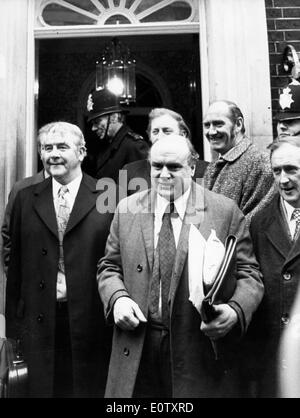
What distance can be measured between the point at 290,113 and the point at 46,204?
188cm

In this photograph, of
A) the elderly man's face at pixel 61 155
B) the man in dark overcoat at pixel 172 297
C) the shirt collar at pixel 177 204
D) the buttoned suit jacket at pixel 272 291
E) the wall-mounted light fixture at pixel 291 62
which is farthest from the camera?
the wall-mounted light fixture at pixel 291 62

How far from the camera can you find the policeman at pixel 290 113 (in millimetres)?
3955

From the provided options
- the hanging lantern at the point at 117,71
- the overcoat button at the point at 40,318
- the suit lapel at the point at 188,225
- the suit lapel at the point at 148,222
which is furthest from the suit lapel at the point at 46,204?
the hanging lantern at the point at 117,71

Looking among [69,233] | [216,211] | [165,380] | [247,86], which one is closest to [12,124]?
[69,233]

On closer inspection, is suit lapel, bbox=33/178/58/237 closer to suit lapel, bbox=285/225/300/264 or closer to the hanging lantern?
suit lapel, bbox=285/225/300/264

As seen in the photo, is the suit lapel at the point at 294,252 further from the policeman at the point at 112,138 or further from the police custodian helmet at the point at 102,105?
the police custodian helmet at the point at 102,105

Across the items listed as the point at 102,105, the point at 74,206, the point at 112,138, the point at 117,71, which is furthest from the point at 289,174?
the point at 117,71

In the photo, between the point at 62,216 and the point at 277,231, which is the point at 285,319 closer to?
the point at 277,231

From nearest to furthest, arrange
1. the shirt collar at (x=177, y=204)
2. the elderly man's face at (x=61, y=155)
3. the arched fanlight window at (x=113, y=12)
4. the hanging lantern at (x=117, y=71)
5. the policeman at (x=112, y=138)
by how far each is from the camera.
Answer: the shirt collar at (x=177, y=204) → the elderly man's face at (x=61, y=155) → the policeman at (x=112, y=138) → the arched fanlight window at (x=113, y=12) → the hanging lantern at (x=117, y=71)

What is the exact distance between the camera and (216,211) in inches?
126

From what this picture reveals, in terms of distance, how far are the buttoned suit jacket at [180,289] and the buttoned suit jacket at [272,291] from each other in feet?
0.35

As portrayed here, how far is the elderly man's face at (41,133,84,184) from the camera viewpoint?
3.68 meters
